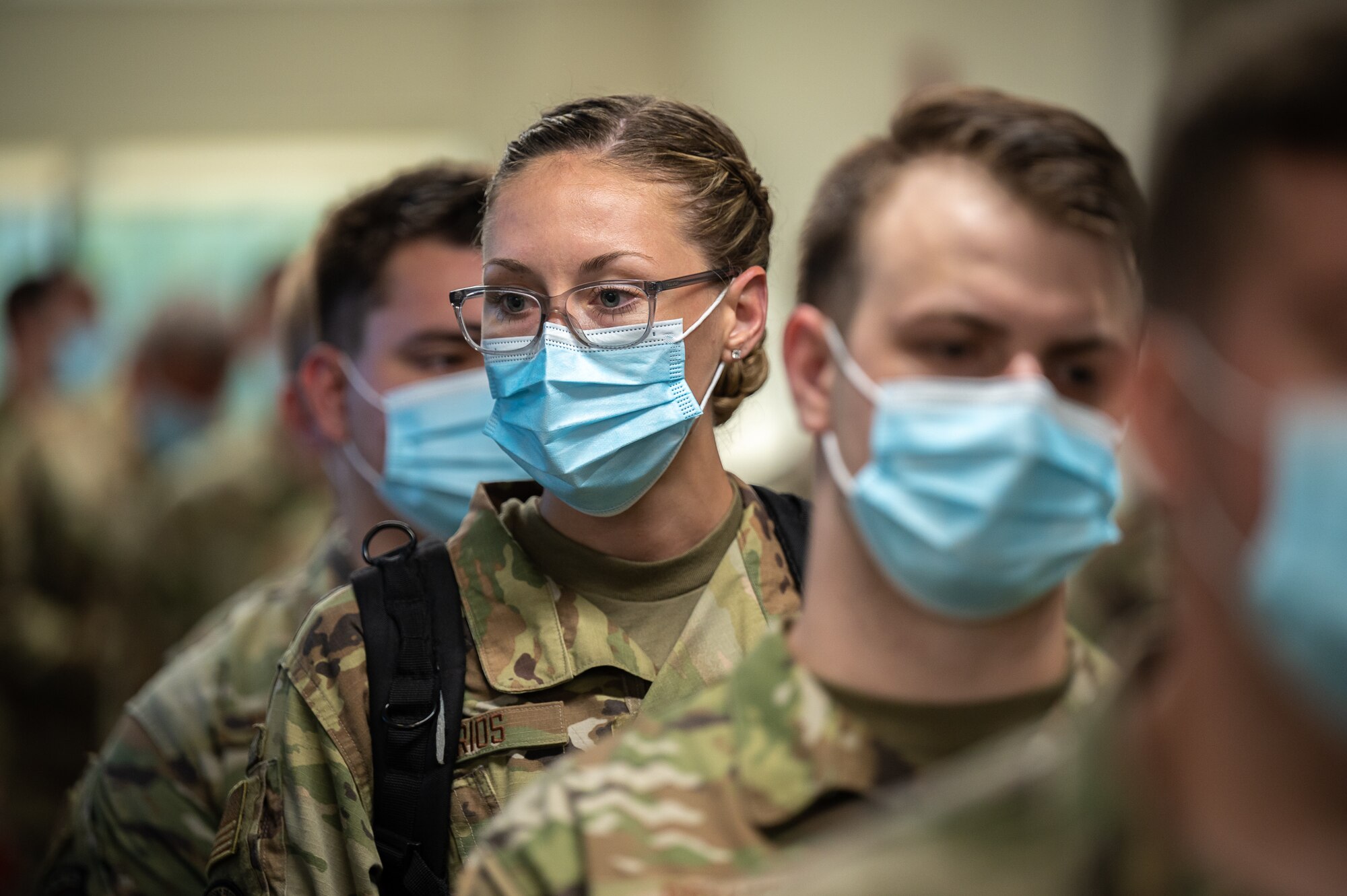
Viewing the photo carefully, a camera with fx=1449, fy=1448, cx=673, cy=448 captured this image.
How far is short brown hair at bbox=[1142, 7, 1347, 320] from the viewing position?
1.20 m

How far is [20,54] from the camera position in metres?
11.0

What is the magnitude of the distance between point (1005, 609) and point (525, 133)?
48.5 inches

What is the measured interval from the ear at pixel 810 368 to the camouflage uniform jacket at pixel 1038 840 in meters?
0.55

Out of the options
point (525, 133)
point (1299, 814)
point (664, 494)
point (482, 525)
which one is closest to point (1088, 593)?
point (664, 494)

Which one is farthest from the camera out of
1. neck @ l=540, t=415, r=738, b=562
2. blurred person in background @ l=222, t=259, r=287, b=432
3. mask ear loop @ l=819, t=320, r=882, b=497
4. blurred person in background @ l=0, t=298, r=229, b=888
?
Result: blurred person in background @ l=222, t=259, r=287, b=432

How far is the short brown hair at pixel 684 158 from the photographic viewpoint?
2.35m

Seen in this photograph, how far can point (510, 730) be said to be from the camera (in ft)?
7.22

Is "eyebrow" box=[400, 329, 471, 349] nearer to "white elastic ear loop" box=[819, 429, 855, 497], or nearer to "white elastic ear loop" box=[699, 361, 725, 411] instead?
"white elastic ear loop" box=[699, 361, 725, 411]

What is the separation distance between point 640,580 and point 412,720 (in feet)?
1.40

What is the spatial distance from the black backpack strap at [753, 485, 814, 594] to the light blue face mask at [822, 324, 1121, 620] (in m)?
0.70

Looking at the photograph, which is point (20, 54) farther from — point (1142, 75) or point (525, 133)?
point (525, 133)

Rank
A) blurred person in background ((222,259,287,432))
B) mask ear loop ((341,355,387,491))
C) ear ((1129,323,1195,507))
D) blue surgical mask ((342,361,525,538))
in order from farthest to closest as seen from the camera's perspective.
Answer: blurred person in background ((222,259,287,432))
mask ear loop ((341,355,387,491))
blue surgical mask ((342,361,525,538))
ear ((1129,323,1195,507))

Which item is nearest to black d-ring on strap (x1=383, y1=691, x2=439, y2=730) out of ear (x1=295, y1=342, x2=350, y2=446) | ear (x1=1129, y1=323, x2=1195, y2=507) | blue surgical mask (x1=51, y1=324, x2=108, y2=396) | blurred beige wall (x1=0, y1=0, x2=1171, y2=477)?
ear (x1=295, y1=342, x2=350, y2=446)

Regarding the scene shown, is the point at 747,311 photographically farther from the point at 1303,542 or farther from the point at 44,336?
the point at 44,336
